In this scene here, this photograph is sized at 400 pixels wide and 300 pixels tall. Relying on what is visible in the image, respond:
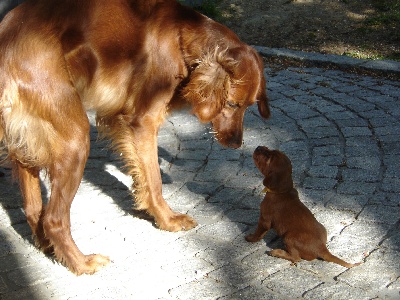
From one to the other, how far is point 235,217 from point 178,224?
15.3 inches

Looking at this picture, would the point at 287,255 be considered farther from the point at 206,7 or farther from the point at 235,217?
the point at 206,7

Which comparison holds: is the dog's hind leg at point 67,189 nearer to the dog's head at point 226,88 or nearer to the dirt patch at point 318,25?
the dog's head at point 226,88

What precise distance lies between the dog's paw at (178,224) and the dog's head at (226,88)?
0.58 metres

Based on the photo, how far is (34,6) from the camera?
371cm

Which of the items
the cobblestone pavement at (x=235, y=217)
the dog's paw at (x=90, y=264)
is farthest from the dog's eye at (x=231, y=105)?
the dog's paw at (x=90, y=264)

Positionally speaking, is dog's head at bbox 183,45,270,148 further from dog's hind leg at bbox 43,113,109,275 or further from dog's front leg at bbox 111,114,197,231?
dog's hind leg at bbox 43,113,109,275

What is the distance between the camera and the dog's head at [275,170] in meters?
3.81

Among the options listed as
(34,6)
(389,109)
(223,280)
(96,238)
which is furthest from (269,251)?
(389,109)

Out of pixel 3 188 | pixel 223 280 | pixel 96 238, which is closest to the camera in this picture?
pixel 223 280

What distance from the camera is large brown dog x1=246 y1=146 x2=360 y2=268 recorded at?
3629mm

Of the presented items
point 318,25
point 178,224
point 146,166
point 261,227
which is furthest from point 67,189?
point 318,25

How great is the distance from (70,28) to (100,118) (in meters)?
0.83

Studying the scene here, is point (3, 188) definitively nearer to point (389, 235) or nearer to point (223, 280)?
point (223, 280)

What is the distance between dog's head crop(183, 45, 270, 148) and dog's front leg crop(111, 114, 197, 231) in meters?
0.36
